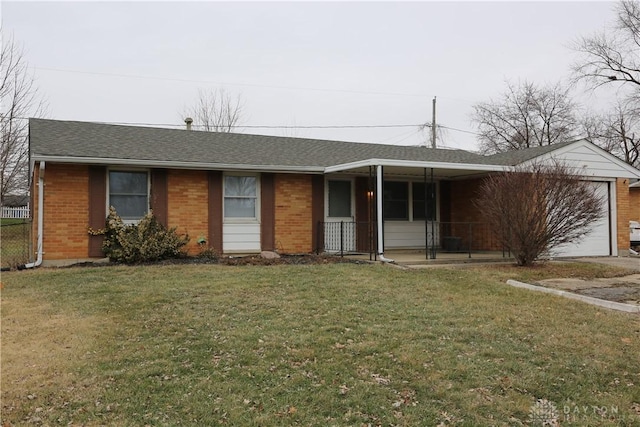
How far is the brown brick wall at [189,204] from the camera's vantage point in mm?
11445

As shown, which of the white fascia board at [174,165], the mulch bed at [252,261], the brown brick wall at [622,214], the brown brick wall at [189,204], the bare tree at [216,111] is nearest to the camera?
the white fascia board at [174,165]

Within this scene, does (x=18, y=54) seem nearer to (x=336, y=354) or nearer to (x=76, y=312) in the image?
(x=76, y=312)

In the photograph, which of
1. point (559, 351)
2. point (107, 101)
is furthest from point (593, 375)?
point (107, 101)

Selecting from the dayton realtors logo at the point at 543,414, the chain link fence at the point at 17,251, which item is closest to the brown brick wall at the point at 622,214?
the dayton realtors logo at the point at 543,414

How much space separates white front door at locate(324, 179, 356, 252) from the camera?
42.7ft

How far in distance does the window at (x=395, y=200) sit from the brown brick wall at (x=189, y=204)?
5559 millimetres

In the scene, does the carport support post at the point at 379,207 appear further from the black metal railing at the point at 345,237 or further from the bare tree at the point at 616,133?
the bare tree at the point at 616,133

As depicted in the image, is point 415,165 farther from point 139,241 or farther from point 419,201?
point 139,241

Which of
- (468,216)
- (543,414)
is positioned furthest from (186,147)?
(543,414)

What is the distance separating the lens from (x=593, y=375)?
13.9 ft

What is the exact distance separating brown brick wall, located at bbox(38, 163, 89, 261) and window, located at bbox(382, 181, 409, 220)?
8.31 m

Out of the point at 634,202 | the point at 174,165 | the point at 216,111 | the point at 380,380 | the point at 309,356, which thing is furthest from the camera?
Answer: the point at 216,111

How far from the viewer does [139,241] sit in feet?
33.8

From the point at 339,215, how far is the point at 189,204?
4.28m
